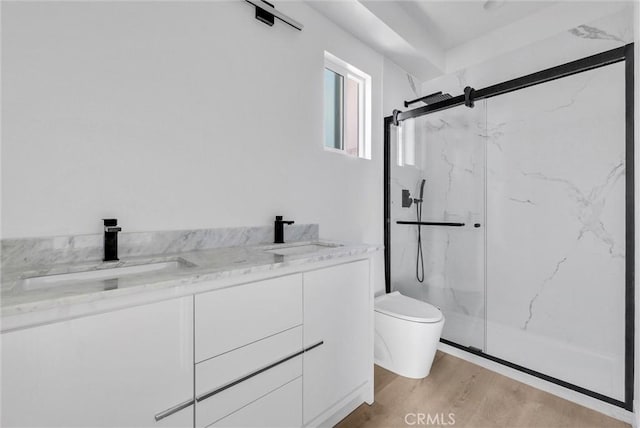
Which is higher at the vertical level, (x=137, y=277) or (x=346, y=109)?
(x=346, y=109)

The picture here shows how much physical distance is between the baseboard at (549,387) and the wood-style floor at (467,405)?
0.04m

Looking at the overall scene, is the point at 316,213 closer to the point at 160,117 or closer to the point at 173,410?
the point at 160,117

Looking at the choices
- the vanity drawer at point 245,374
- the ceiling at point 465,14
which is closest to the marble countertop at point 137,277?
the vanity drawer at point 245,374

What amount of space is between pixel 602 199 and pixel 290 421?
86.7 inches

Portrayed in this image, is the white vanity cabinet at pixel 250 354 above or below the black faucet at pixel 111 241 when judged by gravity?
below

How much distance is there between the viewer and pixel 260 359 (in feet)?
3.55

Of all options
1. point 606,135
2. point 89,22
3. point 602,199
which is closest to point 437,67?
point 606,135

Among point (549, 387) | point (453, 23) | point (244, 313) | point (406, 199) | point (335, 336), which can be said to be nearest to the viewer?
point (244, 313)

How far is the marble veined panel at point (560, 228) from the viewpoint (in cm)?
179

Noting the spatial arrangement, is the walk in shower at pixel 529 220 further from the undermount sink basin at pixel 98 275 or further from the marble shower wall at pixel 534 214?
the undermount sink basin at pixel 98 275

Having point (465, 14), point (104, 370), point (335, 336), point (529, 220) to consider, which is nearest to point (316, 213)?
point (335, 336)

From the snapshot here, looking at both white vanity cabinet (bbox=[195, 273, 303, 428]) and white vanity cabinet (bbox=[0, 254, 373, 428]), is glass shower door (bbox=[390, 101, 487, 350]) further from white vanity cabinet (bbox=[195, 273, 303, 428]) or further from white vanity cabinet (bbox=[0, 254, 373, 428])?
white vanity cabinet (bbox=[195, 273, 303, 428])

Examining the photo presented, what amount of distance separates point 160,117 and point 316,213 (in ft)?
3.41

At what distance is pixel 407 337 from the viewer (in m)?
1.86
